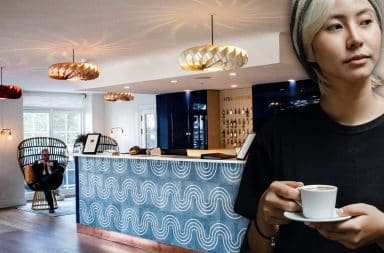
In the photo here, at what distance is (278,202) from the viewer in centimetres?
69

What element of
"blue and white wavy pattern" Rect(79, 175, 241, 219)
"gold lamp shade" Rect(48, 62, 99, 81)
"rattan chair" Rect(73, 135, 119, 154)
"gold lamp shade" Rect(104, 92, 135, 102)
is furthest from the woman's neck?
"rattan chair" Rect(73, 135, 119, 154)

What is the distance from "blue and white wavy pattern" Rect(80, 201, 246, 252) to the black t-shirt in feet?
10.4

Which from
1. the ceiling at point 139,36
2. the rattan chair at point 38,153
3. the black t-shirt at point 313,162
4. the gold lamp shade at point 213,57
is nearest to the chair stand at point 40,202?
the rattan chair at point 38,153

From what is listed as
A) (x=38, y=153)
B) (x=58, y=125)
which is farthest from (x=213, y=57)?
(x=58, y=125)

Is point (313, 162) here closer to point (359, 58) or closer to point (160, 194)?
point (359, 58)

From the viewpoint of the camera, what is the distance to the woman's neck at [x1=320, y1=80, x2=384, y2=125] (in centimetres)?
68

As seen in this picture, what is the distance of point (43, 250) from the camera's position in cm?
559

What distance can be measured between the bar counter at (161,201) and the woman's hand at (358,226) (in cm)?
311

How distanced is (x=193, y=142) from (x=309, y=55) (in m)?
9.04

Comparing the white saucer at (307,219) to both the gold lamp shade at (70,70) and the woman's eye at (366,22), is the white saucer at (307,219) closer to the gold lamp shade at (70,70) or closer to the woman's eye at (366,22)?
the woman's eye at (366,22)

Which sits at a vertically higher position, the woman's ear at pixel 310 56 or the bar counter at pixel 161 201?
the woman's ear at pixel 310 56

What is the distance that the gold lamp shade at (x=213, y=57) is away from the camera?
4.31m

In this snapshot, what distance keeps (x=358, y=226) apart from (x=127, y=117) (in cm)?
1102

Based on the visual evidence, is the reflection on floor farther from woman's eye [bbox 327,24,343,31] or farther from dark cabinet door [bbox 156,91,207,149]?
woman's eye [bbox 327,24,343,31]
